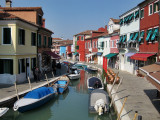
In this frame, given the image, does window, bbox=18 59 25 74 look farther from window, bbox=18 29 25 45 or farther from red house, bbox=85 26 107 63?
red house, bbox=85 26 107 63

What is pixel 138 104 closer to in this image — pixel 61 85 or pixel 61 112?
pixel 61 112

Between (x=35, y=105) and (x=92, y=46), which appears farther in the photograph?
(x=92, y=46)

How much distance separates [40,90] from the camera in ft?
44.9

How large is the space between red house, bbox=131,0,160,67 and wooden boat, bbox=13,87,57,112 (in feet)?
35.3

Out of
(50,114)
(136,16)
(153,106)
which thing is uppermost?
(136,16)

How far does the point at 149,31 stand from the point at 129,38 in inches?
241

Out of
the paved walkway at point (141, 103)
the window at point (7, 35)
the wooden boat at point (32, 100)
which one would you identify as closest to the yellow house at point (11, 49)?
the window at point (7, 35)

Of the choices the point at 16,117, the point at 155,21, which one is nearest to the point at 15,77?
the point at 16,117

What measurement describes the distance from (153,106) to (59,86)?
9226 mm

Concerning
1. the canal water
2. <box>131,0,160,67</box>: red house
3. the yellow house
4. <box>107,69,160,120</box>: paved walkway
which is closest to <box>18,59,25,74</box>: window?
the yellow house

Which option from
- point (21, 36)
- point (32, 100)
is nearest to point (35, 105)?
point (32, 100)

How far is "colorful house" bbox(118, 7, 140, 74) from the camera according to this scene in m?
24.1

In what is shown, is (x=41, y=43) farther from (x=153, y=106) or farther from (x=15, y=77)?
(x=153, y=106)

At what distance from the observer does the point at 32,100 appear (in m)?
12.5
